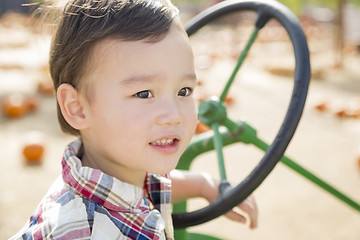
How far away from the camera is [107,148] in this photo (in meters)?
1.00

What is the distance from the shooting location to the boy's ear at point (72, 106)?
102 centimetres

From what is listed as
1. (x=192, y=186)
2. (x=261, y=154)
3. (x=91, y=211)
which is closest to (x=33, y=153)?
(x=261, y=154)

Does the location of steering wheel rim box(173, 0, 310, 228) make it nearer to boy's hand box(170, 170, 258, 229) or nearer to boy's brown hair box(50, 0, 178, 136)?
boy's hand box(170, 170, 258, 229)

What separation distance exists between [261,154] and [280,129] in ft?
7.67

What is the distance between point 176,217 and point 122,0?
22.5 inches

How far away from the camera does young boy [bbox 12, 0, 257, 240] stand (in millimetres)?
935

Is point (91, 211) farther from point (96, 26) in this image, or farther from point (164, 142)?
point (96, 26)

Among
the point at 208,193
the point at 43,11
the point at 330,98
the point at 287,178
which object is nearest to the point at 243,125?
the point at 208,193

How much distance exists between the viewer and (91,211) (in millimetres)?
923

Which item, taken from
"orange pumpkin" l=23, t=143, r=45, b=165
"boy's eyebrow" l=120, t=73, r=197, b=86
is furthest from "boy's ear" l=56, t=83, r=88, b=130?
"orange pumpkin" l=23, t=143, r=45, b=165

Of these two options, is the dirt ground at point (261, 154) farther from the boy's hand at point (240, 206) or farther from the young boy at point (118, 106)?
the boy's hand at point (240, 206)

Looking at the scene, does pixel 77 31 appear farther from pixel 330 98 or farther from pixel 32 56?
pixel 32 56

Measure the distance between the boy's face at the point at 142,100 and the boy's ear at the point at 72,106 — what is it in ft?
0.10

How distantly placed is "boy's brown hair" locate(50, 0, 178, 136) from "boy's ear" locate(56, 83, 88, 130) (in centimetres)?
2
